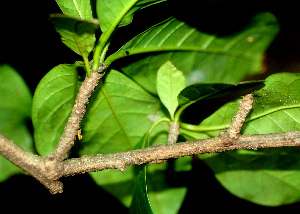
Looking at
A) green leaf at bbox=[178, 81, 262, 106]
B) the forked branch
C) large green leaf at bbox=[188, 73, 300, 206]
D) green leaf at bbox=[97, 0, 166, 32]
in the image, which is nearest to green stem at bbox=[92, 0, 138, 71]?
green leaf at bbox=[97, 0, 166, 32]

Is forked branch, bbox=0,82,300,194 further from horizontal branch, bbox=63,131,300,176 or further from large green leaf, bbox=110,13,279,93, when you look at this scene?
large green leaf, bbox=110,13,279,93

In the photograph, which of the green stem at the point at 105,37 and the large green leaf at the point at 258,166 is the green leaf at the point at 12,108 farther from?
the large green leaf at the point at 258,166

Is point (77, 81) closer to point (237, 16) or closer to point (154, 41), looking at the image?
point (154, 41)

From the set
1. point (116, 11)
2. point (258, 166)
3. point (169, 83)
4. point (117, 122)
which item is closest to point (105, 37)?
point (116, 11)

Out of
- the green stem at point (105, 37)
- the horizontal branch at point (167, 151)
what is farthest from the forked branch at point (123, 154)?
the green stem at point (105, 37)

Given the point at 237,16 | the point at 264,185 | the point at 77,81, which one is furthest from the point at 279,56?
the point at 77,81

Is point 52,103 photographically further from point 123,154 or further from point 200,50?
point 200,50
